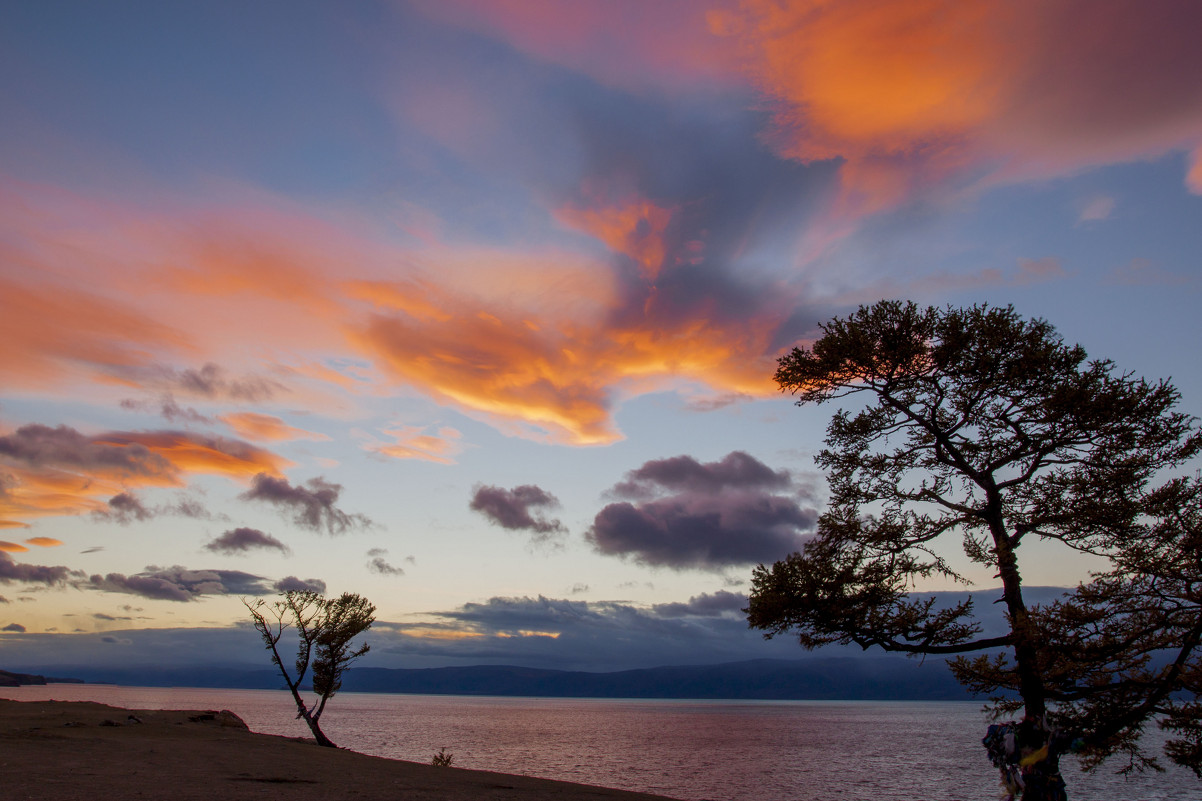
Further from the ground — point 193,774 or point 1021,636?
point 1021,636

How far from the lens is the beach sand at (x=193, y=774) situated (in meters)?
13.9

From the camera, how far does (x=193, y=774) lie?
55.2 feet

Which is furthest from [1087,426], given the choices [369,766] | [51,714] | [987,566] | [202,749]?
[51,714]

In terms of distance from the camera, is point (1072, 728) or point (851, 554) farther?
point (851, 554)

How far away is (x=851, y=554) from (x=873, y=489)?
1.82 metres

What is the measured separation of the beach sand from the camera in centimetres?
1386

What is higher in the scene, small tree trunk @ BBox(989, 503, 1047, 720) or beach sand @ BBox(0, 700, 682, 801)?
small tree trunk @ BBox(989, 503, 1047, 720)

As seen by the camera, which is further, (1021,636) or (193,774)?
(193,774)

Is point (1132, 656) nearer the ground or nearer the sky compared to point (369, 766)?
nearer the sky

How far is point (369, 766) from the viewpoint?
23766 millimetres

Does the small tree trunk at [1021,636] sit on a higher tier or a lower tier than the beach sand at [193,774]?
higher

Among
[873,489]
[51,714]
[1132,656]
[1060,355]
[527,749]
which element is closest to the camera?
[1132,656]

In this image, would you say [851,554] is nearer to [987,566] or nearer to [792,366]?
[987,566]

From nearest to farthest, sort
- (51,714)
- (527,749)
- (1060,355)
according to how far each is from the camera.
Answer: (1060,355) < (51,714) < (527,749)
